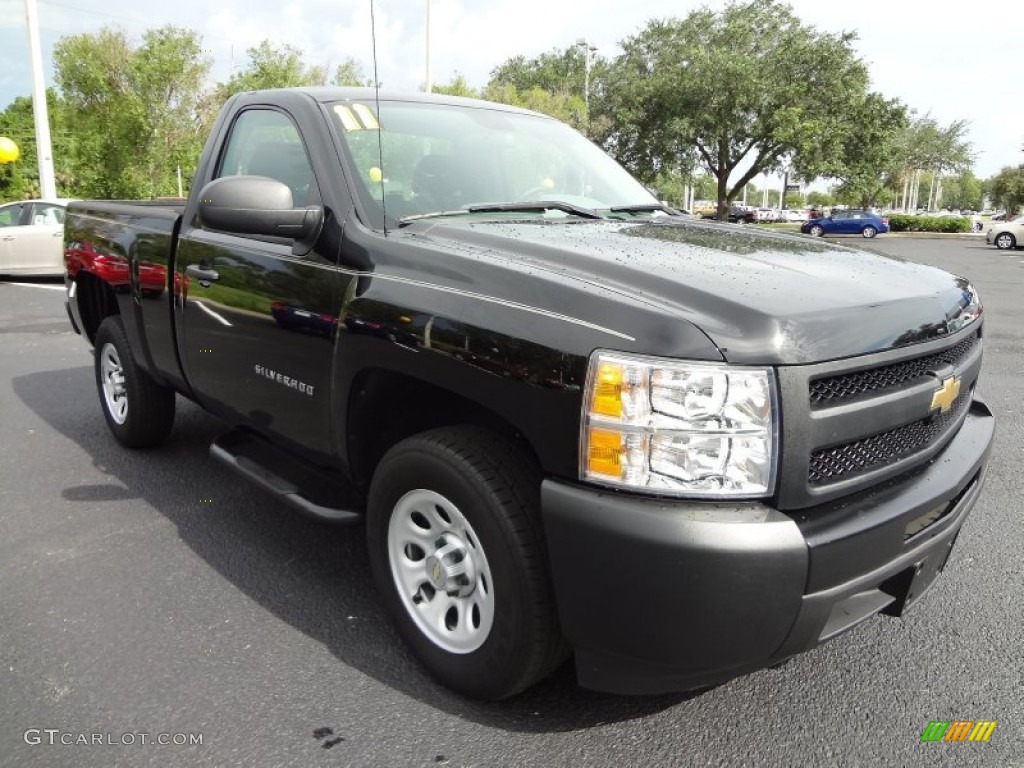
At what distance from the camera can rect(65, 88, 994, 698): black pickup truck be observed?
6.05 feet

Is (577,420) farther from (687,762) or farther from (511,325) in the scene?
(687,762)

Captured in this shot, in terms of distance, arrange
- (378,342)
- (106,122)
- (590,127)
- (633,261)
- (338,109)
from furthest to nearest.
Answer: (590,127) < (106,122) < (338,109) < (378,342) < (633,261)

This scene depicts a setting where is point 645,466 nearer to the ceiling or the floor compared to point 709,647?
nearer to the ceiling

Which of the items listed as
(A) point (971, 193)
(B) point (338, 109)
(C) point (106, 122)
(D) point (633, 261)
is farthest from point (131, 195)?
(A) point (971, 193)

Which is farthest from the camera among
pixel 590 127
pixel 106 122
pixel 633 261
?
pixel 590 127

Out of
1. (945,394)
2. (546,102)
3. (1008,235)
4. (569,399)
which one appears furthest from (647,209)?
(546,102)

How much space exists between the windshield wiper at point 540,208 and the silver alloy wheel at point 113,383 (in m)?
2.71

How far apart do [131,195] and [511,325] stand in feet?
72.3

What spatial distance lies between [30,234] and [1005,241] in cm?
3104

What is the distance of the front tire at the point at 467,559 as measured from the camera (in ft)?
6.86

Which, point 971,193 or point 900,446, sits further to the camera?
point 971,193

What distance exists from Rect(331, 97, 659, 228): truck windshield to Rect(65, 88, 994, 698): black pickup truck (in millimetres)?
15

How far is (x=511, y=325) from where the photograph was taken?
2.08 meters

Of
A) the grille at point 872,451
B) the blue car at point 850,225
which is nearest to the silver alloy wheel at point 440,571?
the grille at point 872,451
